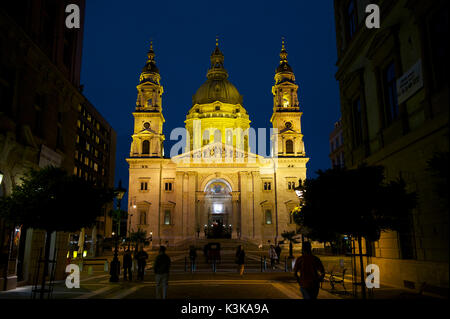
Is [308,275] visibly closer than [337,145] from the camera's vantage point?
Yes

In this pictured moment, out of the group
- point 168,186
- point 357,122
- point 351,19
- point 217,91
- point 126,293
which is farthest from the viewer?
point 217,91

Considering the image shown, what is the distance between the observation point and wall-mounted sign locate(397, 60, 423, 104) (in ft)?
44.0

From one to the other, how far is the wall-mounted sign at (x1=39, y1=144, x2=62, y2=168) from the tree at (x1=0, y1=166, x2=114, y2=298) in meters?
4.06

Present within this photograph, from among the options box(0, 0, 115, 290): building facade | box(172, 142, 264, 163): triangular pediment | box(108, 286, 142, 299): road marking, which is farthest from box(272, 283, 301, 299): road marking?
box(172, 142, 264, 163): triangular pediment

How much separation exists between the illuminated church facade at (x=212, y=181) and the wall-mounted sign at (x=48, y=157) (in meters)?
41.8

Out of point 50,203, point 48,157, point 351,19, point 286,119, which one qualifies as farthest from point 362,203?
point 286,119

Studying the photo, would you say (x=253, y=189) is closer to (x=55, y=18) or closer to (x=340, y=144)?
(x=340, y=144)

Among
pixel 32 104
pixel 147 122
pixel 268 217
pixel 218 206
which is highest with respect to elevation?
pixel 147 122

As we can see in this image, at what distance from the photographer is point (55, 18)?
20094mm

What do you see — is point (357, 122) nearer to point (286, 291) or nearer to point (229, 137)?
point (286, 291)

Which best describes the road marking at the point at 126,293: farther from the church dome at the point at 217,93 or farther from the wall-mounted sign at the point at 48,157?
the church dome at the point at 217,93

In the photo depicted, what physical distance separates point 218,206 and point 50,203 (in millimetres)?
52436

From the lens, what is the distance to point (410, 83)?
46.3 ft

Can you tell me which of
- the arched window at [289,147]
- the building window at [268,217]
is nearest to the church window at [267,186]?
the building window at [268,217]
